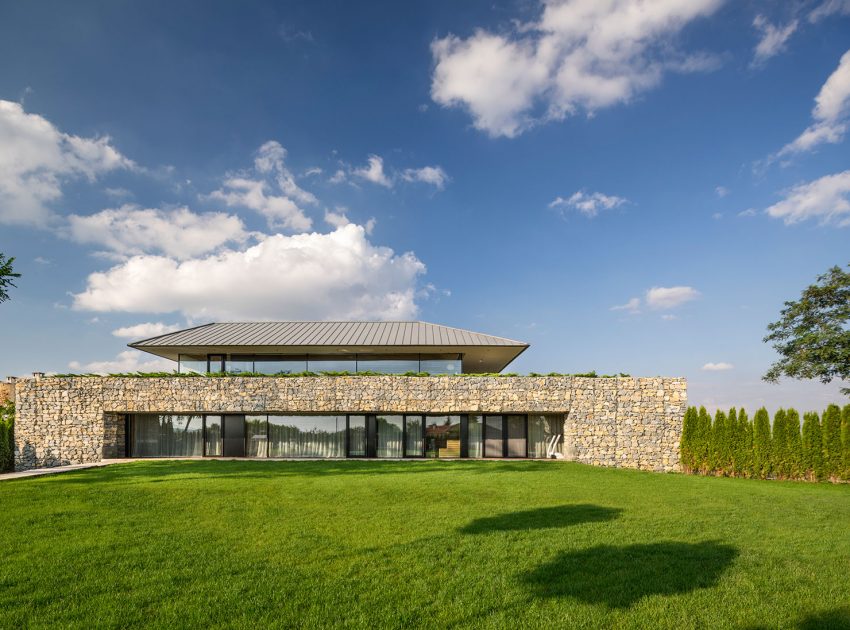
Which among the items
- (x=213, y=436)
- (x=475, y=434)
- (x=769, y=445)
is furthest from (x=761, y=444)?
(x=213, y=436)

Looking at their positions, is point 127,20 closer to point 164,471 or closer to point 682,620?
point 164,471

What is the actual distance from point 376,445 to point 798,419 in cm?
1652

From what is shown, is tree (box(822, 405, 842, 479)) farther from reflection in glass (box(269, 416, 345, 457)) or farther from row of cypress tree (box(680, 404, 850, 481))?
reflection in glass (box(269, 416, 345, 457))

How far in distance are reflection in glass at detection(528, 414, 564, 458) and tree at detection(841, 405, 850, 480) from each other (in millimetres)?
9851

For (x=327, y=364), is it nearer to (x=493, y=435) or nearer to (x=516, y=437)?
(x=493, y=435)

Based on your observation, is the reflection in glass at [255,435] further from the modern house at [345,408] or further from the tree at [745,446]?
the tree at [745,446]

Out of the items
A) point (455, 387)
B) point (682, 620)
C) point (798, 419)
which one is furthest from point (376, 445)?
point (682, 620)

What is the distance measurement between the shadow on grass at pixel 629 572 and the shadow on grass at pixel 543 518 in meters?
1.47

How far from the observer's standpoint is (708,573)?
605cm

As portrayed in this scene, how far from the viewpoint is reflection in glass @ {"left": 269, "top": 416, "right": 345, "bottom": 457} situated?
72.6 feet

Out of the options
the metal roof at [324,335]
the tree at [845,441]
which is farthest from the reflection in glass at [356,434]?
the tree at [845,441]

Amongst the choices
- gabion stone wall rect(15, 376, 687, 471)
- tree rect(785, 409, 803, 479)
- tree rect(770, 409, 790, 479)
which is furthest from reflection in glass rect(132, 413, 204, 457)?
tree rect(785, 409, 803, 479)

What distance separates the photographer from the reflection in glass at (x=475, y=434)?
2169cm

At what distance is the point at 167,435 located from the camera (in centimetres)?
2247
